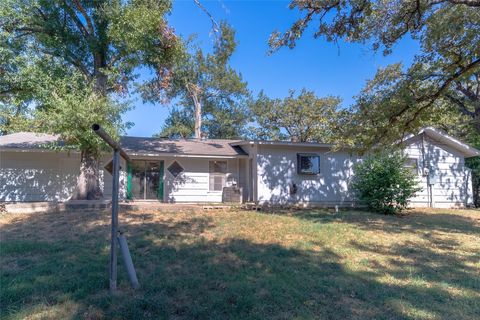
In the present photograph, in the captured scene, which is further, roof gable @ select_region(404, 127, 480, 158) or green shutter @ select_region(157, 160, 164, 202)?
roof gable @ select_region(404, 127, 480, 158)

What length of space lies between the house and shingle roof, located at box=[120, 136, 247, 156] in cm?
5

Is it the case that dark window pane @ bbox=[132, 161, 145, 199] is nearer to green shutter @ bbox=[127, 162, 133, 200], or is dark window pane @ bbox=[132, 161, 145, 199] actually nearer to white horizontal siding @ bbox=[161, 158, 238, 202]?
green shutter @ bbox=[127, 162, 133, 200]

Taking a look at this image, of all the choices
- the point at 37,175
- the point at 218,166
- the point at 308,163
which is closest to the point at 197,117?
the point at 218,166

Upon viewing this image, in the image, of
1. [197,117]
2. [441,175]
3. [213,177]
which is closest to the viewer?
[213,177]

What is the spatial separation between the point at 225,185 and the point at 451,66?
9.90m

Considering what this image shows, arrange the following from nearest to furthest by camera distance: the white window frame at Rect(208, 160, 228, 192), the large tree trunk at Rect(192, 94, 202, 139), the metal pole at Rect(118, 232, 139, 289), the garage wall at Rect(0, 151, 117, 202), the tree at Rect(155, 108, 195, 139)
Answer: the metal pole at Rect(118, 232, 139, 289), the garage wall at Rect(0, 151, 117, 202), the white window frame at Rect(208, 160, 228, 192), the large tree trunk at Rect(192, 94, 202, 139), the tree at Rect(155, 108, 195, 139)

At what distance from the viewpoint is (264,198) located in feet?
46.8

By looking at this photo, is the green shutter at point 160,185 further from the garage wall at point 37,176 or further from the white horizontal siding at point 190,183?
the garage wall at point 37,176

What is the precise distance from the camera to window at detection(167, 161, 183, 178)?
15.3 metres

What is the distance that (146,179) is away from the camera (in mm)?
15258

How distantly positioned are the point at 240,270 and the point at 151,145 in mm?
11405

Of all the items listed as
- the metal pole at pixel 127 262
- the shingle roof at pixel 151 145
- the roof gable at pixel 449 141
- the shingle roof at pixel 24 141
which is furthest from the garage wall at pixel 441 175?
the shingle roof at pixel 24 141

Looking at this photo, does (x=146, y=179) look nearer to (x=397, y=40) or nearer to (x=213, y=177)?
(x=213, y=177)

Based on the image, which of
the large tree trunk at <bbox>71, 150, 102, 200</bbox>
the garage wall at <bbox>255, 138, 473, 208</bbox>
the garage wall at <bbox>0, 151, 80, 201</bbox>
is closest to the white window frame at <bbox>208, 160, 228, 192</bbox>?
the garage wall at <bbox>255, 138, 473, 208</bbox>
